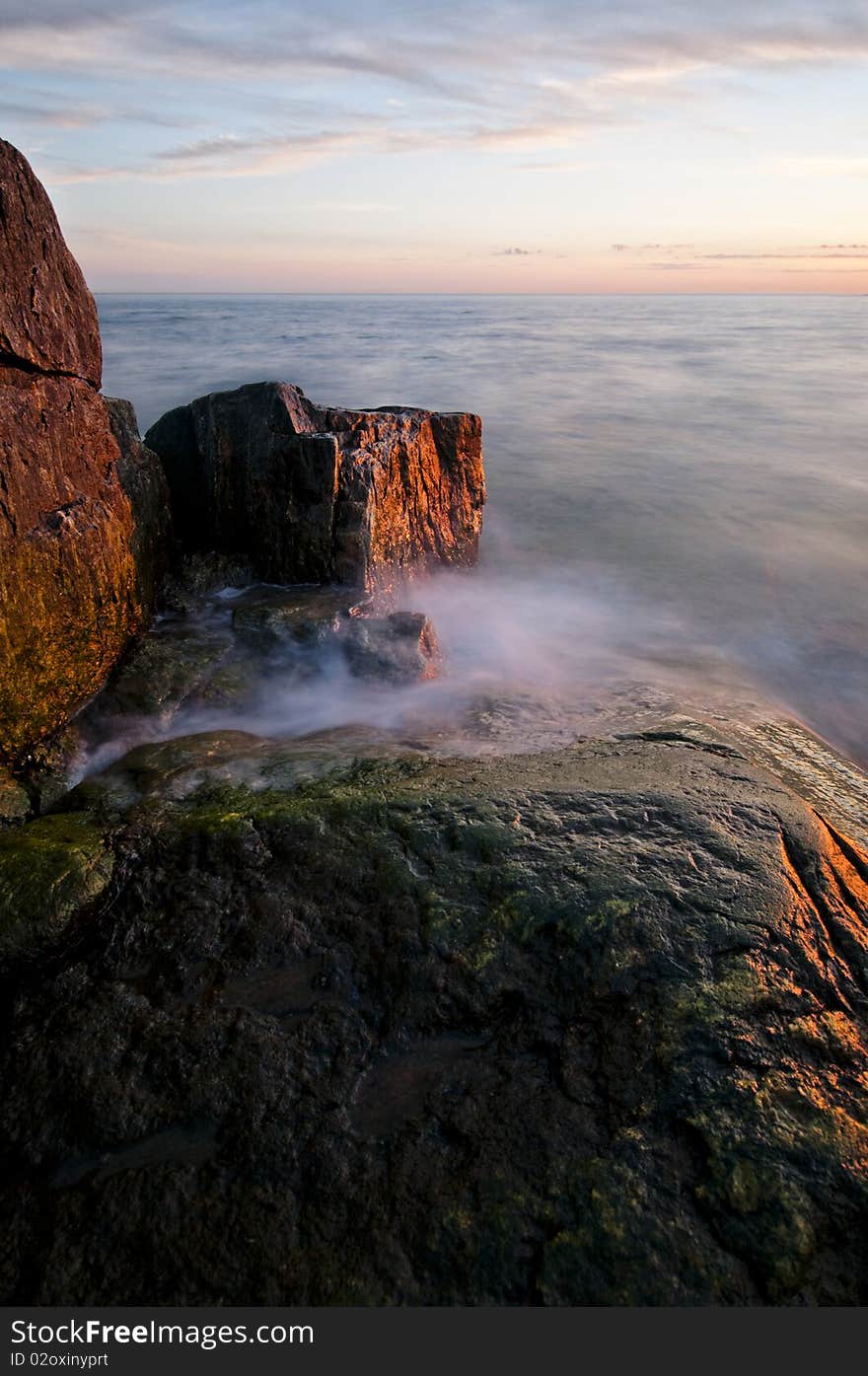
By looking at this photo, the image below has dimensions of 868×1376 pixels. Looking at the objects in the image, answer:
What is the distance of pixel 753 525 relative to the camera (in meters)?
10.3

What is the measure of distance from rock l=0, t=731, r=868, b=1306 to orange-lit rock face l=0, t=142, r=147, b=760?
1.23m

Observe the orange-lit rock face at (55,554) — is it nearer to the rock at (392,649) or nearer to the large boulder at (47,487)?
the large boulder at (47,487)

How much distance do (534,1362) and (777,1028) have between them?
1036mm

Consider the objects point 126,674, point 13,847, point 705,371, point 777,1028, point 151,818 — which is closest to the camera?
point 777,1028

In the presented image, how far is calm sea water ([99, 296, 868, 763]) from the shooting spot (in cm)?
628

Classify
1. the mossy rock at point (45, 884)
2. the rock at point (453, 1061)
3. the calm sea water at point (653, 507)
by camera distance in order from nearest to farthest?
1. the rock at point (453, 1061)
2. the mossy rock at point (45, 884)
3. the calm sea water at point (653, 507)

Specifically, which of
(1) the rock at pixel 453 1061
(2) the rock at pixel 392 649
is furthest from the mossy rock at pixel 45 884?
(2) the rock at pixel 392 649

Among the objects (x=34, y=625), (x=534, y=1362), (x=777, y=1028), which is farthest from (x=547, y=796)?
(x=34, y=625)

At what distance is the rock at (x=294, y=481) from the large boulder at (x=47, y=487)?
4.00ft

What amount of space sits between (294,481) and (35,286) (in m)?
1.95

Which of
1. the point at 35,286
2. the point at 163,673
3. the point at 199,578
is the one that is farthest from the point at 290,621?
the point at 35,286

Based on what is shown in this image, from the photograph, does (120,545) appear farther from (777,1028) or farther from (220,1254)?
(777,1028)

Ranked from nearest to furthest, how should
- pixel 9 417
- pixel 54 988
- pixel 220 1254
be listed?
pixel 220 1254 → pixel 54 988 → pixel 9 417

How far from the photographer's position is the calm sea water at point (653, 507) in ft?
20.6
